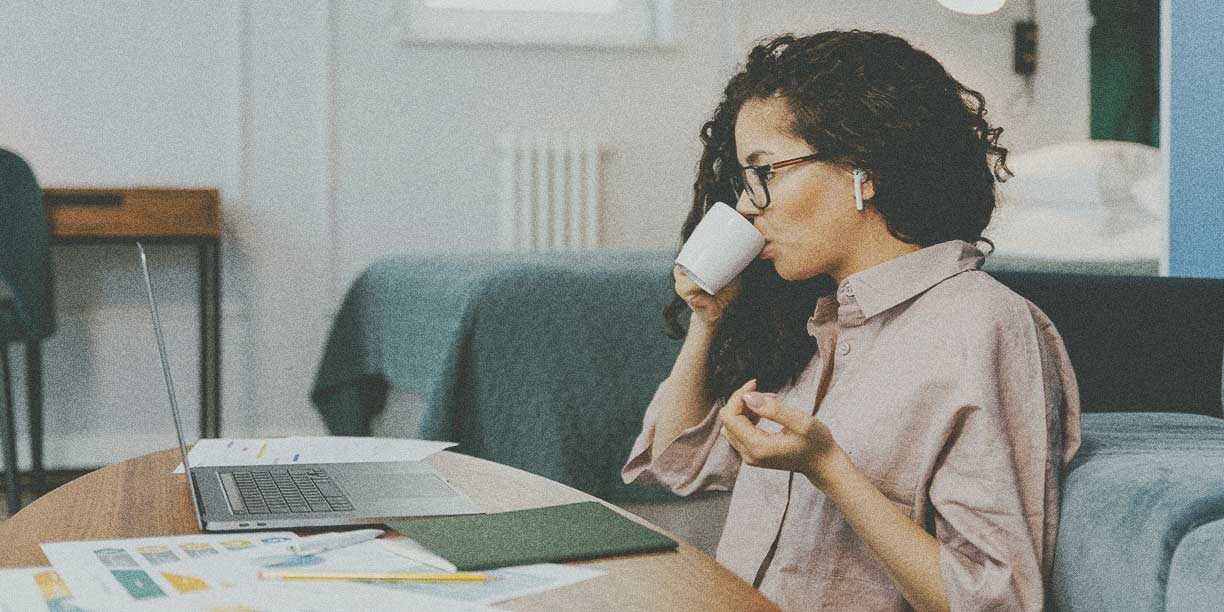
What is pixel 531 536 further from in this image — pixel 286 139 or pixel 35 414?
pixel 286 139

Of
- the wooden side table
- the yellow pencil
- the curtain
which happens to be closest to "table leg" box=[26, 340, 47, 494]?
the wooden side table

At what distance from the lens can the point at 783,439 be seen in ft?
2.53

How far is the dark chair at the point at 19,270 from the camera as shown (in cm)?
271

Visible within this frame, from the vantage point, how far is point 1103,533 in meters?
0.78

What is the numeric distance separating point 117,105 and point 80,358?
72cm

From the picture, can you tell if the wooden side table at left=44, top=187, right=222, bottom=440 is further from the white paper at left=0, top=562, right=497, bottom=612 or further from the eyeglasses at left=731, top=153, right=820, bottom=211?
the white paper at left=0, top=562, right=497, bottom=612

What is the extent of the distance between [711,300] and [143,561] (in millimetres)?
567

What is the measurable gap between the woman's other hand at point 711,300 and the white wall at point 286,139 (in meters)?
2.70

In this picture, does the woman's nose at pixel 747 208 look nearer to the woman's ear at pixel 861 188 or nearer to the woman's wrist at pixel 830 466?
the woman's ear at pixel 861 188

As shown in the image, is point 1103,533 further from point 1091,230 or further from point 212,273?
point 212,273

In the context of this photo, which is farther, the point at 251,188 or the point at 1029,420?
the point at 251,188

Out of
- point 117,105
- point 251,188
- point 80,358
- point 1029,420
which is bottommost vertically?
point 80,358

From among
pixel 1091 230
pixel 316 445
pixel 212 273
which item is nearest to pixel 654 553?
pixel 316 445

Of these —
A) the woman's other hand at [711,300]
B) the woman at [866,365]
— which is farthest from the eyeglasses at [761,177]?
the woman's other hand at [711,300]
